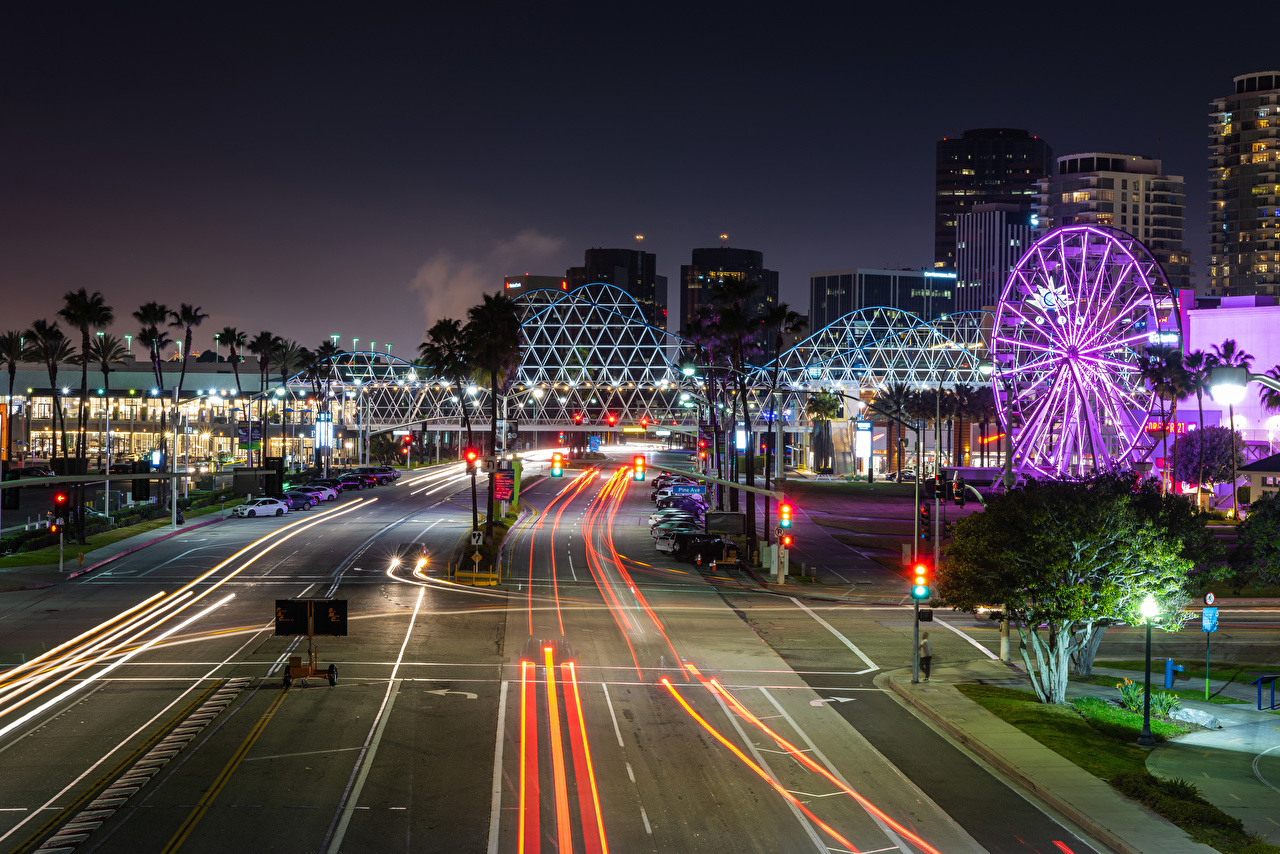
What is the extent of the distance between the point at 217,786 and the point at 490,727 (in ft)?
20.9

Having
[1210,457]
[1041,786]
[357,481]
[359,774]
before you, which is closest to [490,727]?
[359,774]

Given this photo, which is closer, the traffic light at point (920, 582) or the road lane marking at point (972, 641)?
the traffic light at point (920, 582)

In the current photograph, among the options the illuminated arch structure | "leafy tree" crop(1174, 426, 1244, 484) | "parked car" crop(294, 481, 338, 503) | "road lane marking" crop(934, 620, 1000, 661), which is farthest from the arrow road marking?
the illuminated arch structure

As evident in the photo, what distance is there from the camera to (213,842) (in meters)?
16.5

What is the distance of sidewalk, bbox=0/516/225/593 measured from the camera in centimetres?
4488

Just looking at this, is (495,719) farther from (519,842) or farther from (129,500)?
(129,500)

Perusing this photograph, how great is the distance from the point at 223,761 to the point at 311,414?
14942 centimetres

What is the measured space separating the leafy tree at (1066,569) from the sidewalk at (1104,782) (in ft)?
8.03

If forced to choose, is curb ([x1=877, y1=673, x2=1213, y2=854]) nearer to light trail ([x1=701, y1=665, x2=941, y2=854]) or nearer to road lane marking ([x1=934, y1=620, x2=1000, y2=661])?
light trail ([x1=701, y1=665, x2=941, y2=854])

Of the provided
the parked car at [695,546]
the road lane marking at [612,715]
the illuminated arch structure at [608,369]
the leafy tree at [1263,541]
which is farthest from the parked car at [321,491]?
the illuminated arch structure at [608,369]

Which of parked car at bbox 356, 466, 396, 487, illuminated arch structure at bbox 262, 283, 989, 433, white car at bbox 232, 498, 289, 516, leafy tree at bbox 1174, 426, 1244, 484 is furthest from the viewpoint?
illuminated arch structure at bbox 262, 283, 989, 433

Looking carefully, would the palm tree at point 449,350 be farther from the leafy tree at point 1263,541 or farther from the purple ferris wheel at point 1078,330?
the leafy tree at point 1263,541

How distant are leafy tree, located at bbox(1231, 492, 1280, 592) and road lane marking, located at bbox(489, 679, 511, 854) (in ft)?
86.8

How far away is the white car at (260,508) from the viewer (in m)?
73.5
